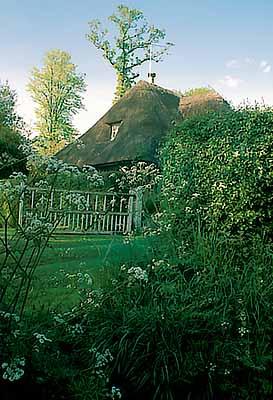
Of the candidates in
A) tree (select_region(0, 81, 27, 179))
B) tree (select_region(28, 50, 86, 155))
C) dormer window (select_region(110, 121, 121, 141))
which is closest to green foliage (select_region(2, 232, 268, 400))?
tree (select_region(0, 81, 27, 179))

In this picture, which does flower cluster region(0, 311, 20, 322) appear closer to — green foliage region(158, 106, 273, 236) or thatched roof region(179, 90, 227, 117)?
green foliage region(158, 106, 273, 236)

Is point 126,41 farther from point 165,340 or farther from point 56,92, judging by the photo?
point 165,340

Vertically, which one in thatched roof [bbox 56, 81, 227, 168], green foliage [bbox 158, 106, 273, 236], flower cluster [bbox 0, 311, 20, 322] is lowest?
flower cluster [bbox 0, 311, 20, 322]

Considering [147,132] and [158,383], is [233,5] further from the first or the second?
[147,132]

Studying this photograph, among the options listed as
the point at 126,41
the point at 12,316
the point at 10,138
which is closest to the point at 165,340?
the point at 12,316

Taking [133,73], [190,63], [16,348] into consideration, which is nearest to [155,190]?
[16,348]

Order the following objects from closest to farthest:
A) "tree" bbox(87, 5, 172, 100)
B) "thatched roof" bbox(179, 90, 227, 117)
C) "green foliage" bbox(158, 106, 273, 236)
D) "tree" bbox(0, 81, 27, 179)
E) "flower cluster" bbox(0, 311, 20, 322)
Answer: "flower cluster" bbox(0, 311, 20, 322), "tree" bbox(0, 81, 27, 179), "green foliage" bbox(158, 106, 273, 236), "thatched roof" bbox(179, 90, 227, 117), "tree" bbox(87, 5, 172, 100)

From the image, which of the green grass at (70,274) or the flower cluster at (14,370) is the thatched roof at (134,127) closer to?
the green grass at (70,274)

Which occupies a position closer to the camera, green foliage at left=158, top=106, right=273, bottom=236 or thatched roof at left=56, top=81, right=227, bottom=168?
green foliage at left=158, top=106, right=273, bottom=236

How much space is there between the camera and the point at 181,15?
30.3 ft

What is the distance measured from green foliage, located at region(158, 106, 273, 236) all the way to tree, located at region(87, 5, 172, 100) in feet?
67.7

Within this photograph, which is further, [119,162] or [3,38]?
[119,162]

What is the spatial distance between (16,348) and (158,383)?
1.05m

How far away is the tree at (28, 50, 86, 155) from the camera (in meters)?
29.5
